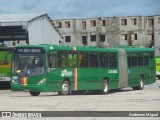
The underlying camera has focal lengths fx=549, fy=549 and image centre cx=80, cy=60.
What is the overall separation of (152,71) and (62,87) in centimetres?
1067

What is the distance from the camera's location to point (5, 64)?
107 feet

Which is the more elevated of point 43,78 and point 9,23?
point 9,23

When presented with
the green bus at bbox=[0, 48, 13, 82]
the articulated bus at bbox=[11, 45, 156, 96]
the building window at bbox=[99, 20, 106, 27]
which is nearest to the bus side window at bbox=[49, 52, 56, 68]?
the articulated bus at bbox=[11, 45, 156, 96]

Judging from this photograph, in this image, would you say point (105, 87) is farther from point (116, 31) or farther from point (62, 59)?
point (116, 31)

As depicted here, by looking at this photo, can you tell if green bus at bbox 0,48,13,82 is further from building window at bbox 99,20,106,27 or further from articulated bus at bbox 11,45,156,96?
building window at bbox 99,20,106,27

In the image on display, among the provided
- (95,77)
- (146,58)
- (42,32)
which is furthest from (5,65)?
(42,32)

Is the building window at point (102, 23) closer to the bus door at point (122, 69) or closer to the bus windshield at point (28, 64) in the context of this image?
the bus door at point (122, 69)

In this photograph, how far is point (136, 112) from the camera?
603 inches

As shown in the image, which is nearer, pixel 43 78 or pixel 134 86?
pixel 43 78

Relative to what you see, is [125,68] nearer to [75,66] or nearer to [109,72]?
[109,72]

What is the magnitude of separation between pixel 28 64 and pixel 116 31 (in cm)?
7253

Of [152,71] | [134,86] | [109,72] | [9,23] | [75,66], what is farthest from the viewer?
[9,23]

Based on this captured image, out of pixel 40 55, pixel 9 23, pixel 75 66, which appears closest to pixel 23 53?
pixel 40 55

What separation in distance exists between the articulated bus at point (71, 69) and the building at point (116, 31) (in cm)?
6368
